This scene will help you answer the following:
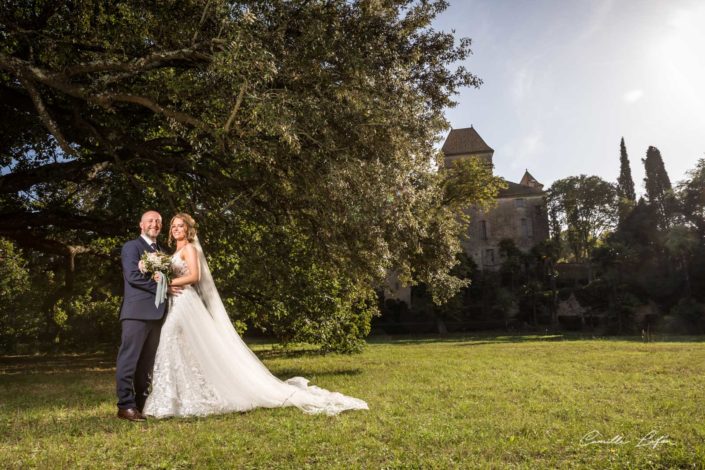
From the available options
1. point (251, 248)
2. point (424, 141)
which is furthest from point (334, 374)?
point (424, 141)

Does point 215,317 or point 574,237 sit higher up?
A: point 574,237

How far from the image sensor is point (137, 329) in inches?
262

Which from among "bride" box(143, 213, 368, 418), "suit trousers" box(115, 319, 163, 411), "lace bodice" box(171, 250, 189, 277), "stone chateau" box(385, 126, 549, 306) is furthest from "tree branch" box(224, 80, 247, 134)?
"stone chateau" box(385, 126, 549, 306)

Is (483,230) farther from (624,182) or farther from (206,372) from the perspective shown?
(206,372)

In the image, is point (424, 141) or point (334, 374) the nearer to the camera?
point (424, 141)

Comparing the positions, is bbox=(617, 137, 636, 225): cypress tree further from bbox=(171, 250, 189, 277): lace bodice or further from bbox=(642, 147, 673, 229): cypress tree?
bbox=(171, 250, 189, 277): lace bodice

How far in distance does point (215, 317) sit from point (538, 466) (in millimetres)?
4569

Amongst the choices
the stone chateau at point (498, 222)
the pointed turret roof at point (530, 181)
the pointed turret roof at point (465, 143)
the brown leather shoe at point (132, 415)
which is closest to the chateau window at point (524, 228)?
the stone chateau at point (498, 222)

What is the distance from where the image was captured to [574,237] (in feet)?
231

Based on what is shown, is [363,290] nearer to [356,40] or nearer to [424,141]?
[424,141]

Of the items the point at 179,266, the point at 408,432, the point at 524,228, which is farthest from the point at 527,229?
the point at 408,432

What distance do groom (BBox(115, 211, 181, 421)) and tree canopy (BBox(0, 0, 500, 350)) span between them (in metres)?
2.75

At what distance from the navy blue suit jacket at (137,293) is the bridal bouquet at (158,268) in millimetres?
72

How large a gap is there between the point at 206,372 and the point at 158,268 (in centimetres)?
150
